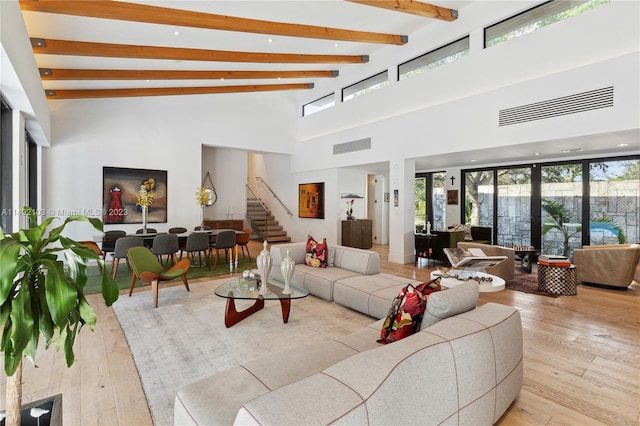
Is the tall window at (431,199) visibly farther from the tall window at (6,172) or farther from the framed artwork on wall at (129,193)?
the tall window at (6,172)

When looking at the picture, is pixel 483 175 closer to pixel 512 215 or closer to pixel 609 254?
pixel 512 215

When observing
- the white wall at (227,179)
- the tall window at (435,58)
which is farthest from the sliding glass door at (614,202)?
the white wall at (227,179)

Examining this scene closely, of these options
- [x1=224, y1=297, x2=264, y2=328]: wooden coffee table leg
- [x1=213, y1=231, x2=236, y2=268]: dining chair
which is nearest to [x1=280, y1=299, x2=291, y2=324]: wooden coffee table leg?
[x1=224, y1=297, x2=264, y2=328]: wooden coffee table leg

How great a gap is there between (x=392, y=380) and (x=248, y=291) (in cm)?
256

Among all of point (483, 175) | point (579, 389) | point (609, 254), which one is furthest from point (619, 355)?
point (483, 175)

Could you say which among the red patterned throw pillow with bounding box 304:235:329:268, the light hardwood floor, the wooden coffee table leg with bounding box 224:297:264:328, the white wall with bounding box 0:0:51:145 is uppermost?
the white wall with bounding box 0:0:51:145

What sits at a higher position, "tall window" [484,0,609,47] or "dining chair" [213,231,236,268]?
"tall window" [484,0,609,47]

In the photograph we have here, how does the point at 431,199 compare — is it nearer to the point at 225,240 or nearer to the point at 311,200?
the point at 311,200

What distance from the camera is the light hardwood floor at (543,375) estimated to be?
2.14 meters

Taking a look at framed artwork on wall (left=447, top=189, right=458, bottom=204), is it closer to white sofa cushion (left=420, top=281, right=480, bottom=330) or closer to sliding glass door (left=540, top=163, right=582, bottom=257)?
sliding glass door (left=540, top=163, right=582, bottom=257)

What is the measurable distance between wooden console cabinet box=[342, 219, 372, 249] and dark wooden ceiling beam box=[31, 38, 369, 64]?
437 cm

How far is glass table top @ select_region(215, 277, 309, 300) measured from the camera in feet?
11.2

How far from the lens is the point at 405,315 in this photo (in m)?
2.06

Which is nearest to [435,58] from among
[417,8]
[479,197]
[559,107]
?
[417,8]
